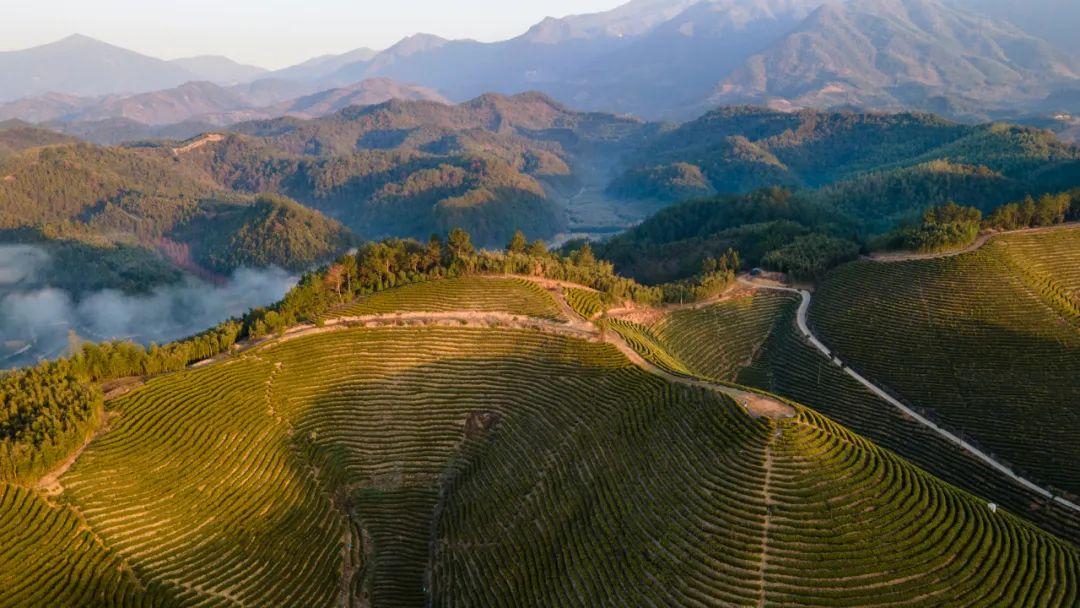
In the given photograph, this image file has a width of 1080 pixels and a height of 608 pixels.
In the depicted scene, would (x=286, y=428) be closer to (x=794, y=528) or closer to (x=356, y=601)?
(x=356, y=601)

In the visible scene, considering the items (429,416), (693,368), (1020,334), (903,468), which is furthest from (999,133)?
(429,416)

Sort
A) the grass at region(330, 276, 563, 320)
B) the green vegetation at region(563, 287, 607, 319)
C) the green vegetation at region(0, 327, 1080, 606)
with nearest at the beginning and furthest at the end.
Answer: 1. the green vegetation at region(0, 327, 1080, 606)
2. the grass at region(330, 276, 563, 320)
3. the green vegetation at region(563, 287, 607, 319)

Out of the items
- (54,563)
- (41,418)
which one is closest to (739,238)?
(41,418)

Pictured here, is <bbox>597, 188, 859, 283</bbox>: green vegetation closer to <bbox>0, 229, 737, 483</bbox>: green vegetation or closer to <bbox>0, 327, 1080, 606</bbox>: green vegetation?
<bbox>0, 229, 737, 483</bbox>: green vegetation

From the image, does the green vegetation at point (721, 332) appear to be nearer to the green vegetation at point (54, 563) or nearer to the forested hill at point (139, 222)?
the green vegetation at point (54, 563)

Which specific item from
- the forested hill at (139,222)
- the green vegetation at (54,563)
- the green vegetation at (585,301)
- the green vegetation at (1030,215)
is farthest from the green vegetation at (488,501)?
the forested hill at (139,222)

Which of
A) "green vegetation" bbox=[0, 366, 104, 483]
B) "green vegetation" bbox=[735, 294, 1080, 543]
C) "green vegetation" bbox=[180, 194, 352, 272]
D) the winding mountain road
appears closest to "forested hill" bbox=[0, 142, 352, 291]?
"green vegetation" bbox=[180, 194, 352, 272]
